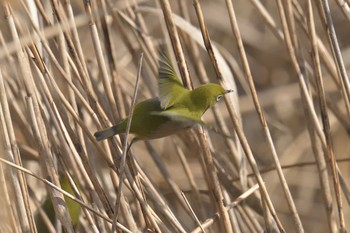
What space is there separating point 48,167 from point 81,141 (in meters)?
0.12

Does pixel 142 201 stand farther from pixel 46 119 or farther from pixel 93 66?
pixel 93 66

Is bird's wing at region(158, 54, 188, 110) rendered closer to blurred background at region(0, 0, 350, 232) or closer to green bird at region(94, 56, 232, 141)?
green bird at region(94, 56, 232, 141)

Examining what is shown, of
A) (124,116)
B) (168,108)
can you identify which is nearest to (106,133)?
(168,108)

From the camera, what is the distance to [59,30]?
1.46 metres

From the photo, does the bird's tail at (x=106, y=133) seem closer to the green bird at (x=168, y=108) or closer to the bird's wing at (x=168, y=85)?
the green bird at (x=168, y=108)

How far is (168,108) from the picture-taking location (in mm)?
1497

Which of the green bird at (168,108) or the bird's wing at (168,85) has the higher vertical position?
the bird's wing at (168,85)

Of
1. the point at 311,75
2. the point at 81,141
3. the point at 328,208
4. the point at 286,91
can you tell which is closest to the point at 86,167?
the point at 81,141

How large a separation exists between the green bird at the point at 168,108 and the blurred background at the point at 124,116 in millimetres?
74

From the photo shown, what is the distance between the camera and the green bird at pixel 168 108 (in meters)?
1.44

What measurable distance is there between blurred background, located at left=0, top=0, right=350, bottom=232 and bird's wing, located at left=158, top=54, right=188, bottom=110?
0.10 metres

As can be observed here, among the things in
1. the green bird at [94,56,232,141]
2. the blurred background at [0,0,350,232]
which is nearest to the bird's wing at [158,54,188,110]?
the green bird at [94,56,232,141]

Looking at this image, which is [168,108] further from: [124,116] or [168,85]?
[124,116]

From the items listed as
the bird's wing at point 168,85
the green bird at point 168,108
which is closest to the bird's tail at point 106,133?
the green bird at point 168,108
